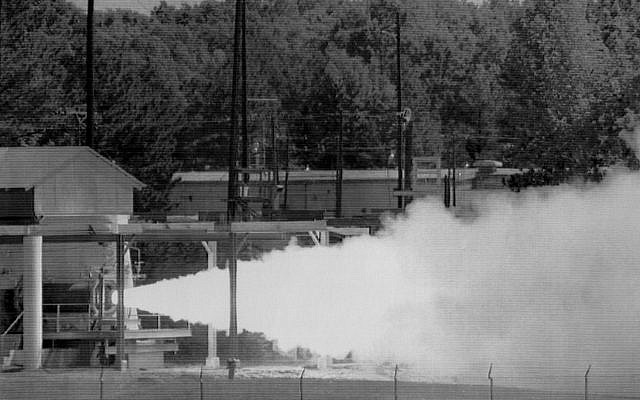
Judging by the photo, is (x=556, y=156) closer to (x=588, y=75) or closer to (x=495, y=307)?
(x=588, y=75)

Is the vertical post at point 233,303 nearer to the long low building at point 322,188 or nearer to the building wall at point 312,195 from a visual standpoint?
the long low building at point 322,188

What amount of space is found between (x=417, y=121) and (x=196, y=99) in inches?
196

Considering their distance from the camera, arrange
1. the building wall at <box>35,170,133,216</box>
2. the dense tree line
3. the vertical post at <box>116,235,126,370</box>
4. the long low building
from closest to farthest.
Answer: the vertical post at <box>116,235,126,370</box>, the building wall at <box>35,170,133,216</box>, the dense tree line, the long low building

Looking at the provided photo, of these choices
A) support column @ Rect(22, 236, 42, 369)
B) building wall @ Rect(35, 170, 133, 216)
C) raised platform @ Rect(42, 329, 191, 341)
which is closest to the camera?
support column @ Rect(22, 236, 42, 369)

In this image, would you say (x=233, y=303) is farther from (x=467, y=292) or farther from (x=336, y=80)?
(x=336, y=80)

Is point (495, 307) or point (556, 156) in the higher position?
point (556, 156)

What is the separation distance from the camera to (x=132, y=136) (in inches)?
909

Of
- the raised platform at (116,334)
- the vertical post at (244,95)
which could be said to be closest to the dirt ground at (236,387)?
the raised platform at (116,334)

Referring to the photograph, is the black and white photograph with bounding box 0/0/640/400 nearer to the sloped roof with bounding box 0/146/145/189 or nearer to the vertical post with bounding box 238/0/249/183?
the sloped roof with bounding box 0/146/145/189

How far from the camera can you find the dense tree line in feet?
71.7

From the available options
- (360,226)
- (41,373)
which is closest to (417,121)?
(360,226)

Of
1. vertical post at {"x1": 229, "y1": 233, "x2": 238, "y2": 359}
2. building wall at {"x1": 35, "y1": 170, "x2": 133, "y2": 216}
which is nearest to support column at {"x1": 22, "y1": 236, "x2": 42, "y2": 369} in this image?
building wall at {"x1": 35, "y1": 170, "x2": 133, "y2": 216}

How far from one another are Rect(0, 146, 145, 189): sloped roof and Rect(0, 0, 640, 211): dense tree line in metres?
6.12

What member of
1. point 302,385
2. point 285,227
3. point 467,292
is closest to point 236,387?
point 302,385
